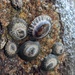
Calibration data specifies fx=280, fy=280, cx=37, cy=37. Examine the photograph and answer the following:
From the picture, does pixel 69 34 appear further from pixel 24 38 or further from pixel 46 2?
pixel 24 38

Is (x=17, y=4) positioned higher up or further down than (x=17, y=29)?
higher up

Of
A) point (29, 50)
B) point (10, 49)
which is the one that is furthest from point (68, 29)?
point (10, 49)

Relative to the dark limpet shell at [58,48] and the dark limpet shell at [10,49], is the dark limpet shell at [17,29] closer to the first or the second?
the dark limpet shell at [10,49]

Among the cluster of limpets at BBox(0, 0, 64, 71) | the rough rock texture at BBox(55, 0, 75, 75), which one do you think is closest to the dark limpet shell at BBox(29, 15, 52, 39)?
the cluster of limpets at BBox(0, 0, 64, 71)

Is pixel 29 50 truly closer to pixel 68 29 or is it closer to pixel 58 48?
pixel 58 48

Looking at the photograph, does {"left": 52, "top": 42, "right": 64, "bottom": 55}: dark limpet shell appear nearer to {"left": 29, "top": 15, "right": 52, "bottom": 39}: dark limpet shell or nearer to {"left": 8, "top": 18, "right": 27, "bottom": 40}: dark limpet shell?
{"left": 29, "top": 15, "right": 52, "bottom": 39}: dark limpet shell
